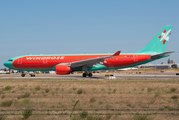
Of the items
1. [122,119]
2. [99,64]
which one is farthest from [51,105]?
[99,64]

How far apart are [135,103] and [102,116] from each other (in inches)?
148

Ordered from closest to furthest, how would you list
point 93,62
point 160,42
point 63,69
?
point 63,69 < point 93,62 < point 160,42

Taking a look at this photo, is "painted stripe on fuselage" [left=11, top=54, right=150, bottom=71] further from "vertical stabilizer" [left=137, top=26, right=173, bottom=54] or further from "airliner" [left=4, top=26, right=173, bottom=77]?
"vertical stabilizer" [left=137, top=26, right=173, bottom=54]

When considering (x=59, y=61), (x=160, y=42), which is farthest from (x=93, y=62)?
(x=160, y=42)

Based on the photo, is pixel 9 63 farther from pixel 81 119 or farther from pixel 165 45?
pixel 81 119

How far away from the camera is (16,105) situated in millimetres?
11133

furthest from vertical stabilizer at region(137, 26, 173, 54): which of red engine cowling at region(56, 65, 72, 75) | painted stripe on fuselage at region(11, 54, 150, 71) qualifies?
red engine cowling at region(56, 65, 72, 75)

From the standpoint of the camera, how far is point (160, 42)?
38.0 meters

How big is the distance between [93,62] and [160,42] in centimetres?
1354

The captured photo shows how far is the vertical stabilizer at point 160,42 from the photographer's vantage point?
37875mm

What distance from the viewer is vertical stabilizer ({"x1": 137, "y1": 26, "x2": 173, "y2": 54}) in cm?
3788

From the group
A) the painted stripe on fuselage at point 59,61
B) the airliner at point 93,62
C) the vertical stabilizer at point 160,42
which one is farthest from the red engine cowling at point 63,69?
the vertical stabilizer at point 160,42

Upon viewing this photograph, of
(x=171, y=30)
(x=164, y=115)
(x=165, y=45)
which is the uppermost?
(x=171, y=30)

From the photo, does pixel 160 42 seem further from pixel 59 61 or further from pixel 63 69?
pixel 59 61
